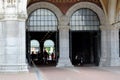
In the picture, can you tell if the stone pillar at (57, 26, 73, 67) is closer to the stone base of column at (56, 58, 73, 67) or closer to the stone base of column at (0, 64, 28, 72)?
the stone base of column at (56, 58, 73, 67)

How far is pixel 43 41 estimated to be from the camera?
2482 inches

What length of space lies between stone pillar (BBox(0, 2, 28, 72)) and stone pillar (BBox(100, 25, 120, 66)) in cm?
1204

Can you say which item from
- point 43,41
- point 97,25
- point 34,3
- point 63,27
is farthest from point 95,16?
point 43,41

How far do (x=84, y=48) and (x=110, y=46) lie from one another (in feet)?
36.5

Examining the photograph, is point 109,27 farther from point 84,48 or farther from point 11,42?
point 11,42

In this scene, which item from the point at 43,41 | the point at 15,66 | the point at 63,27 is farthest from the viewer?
the point at 43,41

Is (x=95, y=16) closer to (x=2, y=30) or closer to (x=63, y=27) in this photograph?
(x=63, y=27)

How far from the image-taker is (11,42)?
77.1ft

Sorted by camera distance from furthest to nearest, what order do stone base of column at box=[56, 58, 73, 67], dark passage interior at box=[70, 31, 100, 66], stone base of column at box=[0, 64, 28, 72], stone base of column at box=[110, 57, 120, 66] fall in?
dark passage interior at box=[70, 31, 100, 66]
stone base of column at box=[110, 57, 120, 66]
stone base of column at box=[56, 58, 73, 67]
stone base of column at box=[0, 64, 28, 72]

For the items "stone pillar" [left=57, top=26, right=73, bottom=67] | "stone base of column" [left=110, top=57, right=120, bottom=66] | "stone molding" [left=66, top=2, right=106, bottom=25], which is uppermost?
"stone molding" [left=66, top=2, right=106, bottom=25]

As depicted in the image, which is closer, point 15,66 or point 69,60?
point 15,66

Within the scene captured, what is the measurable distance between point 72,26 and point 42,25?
8.49 ft

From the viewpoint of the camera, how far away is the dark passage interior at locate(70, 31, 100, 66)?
3813cm

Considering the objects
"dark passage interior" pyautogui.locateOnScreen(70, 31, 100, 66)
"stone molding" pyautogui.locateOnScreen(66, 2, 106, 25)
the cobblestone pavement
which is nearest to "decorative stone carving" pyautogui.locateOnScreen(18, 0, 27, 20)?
the cobblestone pavement
